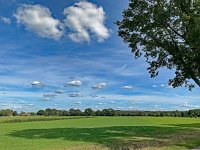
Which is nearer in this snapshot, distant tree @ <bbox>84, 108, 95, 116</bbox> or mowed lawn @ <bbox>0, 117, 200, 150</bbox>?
mowed lawn @ <bbox>0, 117, 200, 150</bbox>

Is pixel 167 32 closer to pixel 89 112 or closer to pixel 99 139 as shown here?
pixel 99 139

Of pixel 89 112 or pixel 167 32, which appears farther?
pixel 89 112

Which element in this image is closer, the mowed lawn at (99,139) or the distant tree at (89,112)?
the mowed lawn at (99,139)

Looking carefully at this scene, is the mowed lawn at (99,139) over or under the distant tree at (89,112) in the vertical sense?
under

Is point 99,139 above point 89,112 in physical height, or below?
below

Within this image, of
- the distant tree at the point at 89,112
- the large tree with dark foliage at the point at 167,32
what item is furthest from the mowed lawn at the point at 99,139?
the distant tree at the point at 89,112

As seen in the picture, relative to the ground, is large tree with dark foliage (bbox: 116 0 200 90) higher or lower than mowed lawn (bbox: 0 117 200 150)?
higher

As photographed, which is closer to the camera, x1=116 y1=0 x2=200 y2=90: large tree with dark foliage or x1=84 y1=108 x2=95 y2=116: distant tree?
x1=116 y1=0 x2=200 y2=90: large tree with dark foliage

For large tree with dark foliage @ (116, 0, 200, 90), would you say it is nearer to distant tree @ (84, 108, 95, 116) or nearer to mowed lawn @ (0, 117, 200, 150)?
mowed lawn @ (0, 117, 200, 150)

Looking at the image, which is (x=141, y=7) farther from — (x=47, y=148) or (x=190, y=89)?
(x=47, y=148)

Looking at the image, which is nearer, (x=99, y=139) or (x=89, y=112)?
(x=99, y=139)

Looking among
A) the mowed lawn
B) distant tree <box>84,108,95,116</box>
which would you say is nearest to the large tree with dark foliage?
the mowed lawn

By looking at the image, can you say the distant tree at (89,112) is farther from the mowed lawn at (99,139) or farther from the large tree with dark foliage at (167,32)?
the large tree with dark foliage at (167,32)

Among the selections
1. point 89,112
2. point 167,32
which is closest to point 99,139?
point 167,32
